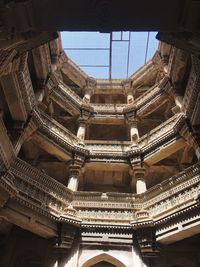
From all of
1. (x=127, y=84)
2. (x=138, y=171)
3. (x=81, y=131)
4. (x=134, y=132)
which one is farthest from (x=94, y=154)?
(x=127, y=84)

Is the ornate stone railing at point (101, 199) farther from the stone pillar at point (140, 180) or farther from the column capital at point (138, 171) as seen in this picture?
the column capital at point (138, 171)

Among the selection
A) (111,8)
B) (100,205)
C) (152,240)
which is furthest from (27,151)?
(111,8)

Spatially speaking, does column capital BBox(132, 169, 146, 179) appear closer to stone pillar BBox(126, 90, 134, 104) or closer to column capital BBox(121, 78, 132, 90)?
stone pillar BBox(126, 90, 134, 104)

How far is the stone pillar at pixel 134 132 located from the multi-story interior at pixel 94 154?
64 mm

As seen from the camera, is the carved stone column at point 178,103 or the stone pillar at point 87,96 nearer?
the carved stone column at point 178,103

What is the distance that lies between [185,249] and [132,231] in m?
2.05

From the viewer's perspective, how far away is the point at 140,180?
1080 centimetres

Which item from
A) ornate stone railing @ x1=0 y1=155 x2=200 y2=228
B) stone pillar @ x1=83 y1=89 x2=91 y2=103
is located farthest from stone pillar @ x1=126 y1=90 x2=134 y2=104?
ornate stone railing @ x1=0 y1=155 x2=200 y2=228

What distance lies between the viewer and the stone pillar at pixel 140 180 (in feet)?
33.4

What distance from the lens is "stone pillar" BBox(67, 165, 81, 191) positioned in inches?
401

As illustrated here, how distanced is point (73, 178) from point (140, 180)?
10.3 feet

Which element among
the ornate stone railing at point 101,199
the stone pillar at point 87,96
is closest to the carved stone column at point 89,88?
the stone pillar at point 87,96

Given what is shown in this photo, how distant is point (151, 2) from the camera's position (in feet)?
11.2

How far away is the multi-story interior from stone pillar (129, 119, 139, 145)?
6 centimetres
